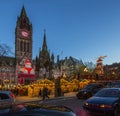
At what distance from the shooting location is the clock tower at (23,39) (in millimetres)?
126025

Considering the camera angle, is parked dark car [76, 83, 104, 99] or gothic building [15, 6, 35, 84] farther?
gothic building [15, 6, 35, 84]

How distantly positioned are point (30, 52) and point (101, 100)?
383ft

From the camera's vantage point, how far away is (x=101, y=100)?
14047 millimetres

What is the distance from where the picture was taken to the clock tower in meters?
126

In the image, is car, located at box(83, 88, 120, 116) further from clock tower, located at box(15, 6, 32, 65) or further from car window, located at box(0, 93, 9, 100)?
clock tower, located at box(15, 6, 32, 65)

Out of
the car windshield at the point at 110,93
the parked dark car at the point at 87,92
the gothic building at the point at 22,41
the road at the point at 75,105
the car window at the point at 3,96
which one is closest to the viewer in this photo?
the car window at the point at 3,96

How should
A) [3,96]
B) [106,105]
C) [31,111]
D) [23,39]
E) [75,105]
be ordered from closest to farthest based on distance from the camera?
[31,111], [106,105], [3,96], [75,105], [23,39]

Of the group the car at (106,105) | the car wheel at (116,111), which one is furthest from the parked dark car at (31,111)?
the car wheel at (116,111)

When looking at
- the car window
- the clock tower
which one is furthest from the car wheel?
the clock tower

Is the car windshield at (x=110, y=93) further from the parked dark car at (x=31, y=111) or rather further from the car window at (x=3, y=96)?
the parked dark car at (x=31, y=111)

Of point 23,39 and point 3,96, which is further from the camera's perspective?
point 23,39

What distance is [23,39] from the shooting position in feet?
424

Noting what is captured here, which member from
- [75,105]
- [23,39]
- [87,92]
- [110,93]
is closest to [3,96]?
[110,93]

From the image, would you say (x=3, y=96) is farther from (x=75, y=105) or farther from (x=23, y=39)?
(x=23, y=39)
